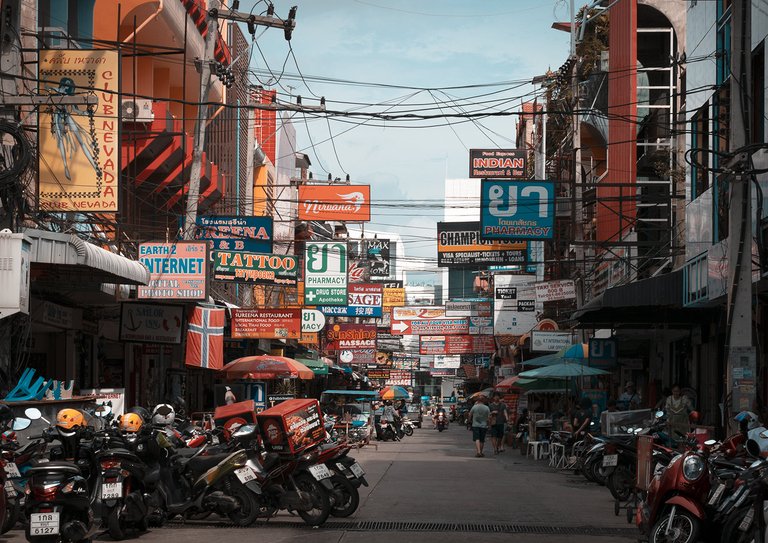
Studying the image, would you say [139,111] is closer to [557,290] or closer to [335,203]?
[557,290]

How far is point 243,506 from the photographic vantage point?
46.8 ft

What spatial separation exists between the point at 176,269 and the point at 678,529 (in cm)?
1667

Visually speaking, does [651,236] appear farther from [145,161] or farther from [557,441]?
[145,161]

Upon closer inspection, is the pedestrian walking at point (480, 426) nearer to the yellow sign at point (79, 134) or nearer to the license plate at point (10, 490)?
the yellow sign at point (79, 134)

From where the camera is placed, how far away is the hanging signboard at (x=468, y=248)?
48094 millimetres

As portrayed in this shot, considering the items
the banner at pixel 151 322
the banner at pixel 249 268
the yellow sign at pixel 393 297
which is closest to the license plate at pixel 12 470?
the banner at pixel 151 322

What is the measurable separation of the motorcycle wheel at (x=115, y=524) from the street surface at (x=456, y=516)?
0.33 metres

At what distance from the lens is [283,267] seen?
34.5 meters

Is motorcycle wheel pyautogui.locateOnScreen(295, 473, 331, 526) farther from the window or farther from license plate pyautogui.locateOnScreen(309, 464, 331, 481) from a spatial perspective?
the window

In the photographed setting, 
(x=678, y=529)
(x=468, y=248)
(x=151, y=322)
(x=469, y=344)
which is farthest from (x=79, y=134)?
(x=469, y=344)

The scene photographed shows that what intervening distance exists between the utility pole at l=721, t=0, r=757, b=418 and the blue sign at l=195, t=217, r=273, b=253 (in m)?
20.3

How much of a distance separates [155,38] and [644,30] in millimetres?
15313

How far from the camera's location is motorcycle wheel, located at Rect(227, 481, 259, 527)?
46.6ft

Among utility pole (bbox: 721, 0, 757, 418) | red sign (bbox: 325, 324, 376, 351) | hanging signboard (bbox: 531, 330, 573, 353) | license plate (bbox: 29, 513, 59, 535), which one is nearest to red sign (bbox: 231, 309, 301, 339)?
hanging signboard (bbox: 531, 330, 573, 353)
